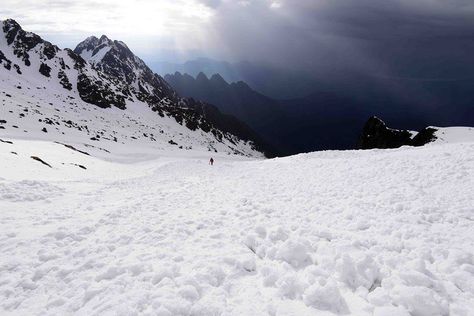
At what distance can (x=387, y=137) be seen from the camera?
241ft

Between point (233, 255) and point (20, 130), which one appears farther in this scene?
point (20, 130)

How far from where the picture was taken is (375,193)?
49.0 feet

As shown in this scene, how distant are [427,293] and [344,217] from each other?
5.60 metres

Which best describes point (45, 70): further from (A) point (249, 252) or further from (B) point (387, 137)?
(A) point (249, 252)

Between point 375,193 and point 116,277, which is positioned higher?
point 375,193

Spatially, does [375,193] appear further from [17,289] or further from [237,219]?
[17,289]

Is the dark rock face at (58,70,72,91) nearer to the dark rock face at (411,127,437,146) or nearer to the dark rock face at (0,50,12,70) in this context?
the dark rock face at (0,50,12,70)

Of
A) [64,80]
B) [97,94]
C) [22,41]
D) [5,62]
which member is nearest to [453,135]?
[97,94]

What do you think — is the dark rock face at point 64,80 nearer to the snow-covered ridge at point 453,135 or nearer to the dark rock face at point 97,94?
the dark rock face at point 97,94

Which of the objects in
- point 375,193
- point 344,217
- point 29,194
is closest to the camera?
point 344,217

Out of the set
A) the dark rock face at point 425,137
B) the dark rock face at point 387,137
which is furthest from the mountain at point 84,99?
the dark rock face at point 425,137

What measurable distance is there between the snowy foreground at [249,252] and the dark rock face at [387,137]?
51.3 metres

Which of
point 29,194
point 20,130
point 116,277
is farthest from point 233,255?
point 20,130

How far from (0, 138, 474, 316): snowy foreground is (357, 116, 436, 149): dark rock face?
5129 centimetres
